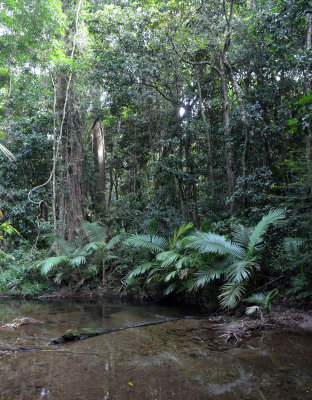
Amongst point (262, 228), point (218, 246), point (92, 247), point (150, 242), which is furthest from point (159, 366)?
point (92, 247)

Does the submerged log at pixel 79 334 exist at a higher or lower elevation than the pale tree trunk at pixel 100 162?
lower

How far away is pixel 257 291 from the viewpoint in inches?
234

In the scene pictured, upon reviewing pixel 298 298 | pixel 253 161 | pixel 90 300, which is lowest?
pixel 90 300

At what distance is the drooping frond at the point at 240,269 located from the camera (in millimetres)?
5364

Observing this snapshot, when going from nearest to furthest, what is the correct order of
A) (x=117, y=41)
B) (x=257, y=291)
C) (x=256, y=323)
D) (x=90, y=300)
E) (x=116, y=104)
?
(x=256, y=323), (x=257, y=291), (x=90, y=300), (x=117, y=41), (x=116, y=104)

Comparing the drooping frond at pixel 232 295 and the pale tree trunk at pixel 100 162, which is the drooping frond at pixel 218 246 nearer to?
the drooping frond at pixel 232 295

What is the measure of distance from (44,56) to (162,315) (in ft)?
32.7

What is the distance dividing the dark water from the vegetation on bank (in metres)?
1.08

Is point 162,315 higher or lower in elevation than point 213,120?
lower

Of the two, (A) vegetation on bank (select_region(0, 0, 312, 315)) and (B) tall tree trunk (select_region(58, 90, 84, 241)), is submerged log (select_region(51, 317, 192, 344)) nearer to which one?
(A) vegetation on bank (select_region(0, 0, 312, 315))

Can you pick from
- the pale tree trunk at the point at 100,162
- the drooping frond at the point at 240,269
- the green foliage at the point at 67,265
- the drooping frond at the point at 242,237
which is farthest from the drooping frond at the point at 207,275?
the pale tree trunk at the point at 100,162

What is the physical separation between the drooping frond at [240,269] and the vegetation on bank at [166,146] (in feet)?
0.13

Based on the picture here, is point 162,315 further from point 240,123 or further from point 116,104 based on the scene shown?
point 116,104

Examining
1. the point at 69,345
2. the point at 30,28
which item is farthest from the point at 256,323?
the point at 30,28
